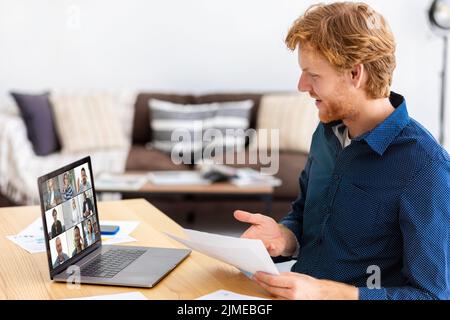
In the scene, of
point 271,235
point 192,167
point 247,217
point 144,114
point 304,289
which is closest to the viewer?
point 304,289

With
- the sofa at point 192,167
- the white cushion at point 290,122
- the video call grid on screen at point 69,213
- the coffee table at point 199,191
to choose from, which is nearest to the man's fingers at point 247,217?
the video call grid on screen at point 69,213

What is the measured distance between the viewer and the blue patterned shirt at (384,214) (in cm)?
125

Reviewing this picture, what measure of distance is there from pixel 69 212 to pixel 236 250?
0.38 meters

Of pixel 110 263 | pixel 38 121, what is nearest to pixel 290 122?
pixel 38 121

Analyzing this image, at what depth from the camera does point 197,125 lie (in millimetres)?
4578

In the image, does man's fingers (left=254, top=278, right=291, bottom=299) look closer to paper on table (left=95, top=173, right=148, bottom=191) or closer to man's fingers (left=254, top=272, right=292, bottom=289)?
man's fingers (left=254, top=272, right=292, bottom=289)

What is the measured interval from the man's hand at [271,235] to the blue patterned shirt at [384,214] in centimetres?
4

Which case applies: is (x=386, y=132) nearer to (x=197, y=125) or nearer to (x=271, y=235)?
(x=271, y=235)

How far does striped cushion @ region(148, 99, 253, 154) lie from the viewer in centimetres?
448

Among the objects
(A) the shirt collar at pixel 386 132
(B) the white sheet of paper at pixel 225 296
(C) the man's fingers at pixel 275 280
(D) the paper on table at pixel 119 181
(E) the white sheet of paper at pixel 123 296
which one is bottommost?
(D) the paper on table at pixel 119 181

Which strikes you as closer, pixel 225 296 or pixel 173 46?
pixel 225 296

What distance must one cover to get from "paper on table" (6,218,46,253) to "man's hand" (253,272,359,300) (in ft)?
2.03

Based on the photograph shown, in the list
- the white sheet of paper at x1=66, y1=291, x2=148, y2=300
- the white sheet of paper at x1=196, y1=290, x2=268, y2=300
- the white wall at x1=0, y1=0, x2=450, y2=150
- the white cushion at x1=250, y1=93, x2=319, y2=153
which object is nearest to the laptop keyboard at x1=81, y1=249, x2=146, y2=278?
the white sheet of paper at x1=66, y1=291, x2=148, y2=300

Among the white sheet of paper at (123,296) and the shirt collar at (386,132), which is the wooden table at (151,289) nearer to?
the white sheet of paper at (123,296)
